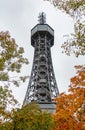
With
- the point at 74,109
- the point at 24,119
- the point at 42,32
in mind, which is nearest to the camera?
the point at 24,119

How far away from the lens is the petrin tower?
88.4 m

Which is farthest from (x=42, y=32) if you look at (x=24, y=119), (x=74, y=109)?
(x=24, y=119)

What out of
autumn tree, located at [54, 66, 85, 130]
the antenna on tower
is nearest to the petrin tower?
the antenna on tower

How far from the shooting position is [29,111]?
17375mm

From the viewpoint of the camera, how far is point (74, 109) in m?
22.4

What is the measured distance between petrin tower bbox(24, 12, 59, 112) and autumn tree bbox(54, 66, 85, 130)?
5584cm

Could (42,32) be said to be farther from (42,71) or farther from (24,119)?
(24,119)

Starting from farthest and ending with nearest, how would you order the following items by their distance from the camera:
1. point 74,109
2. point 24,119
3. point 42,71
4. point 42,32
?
point 42,32
point 42,71
point 74,109
point 24,119

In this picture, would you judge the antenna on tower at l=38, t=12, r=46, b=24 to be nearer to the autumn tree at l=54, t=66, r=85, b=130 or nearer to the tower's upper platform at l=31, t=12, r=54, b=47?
the tower's upper platform at l=31, t=12, r=54, b=47

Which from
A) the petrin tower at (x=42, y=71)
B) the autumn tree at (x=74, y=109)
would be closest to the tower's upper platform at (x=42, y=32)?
the petrin tower at (x=42, y=71)

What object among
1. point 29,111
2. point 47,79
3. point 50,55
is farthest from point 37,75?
point 29,111

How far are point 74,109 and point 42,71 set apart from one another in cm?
7618

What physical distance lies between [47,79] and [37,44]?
16514 mm

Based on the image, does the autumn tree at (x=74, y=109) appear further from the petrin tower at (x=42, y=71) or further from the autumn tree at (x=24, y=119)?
the petrin tower at (x=42, y=71)
